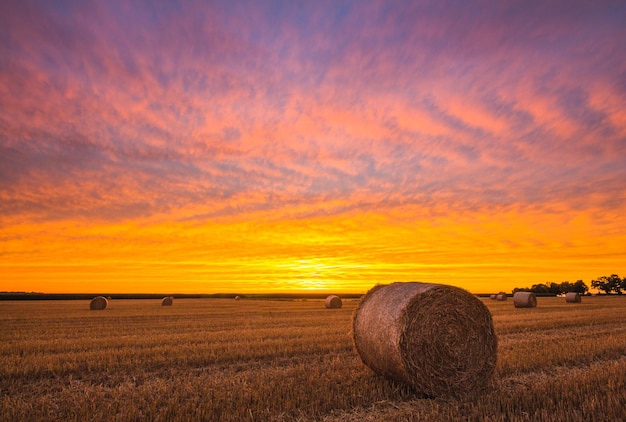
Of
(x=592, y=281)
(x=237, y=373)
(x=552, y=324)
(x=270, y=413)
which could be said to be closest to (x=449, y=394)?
(x=270, y=413)

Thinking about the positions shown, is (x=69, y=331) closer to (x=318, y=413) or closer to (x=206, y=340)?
(x=206, y=340)

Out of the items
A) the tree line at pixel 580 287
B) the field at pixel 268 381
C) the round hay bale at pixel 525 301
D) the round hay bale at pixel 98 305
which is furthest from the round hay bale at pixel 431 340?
the tree line at pixel 580 287

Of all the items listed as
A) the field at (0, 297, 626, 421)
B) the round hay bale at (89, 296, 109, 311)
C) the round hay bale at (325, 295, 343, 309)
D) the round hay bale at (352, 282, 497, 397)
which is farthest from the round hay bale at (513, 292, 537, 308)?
the round hay bale at (89, 296, 109, 311)

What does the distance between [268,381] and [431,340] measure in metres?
3.05

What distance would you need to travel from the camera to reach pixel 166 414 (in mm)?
6008

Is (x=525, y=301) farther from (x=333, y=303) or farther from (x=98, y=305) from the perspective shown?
(x=98, y=305)

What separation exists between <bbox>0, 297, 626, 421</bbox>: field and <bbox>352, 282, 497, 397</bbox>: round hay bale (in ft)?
1.06

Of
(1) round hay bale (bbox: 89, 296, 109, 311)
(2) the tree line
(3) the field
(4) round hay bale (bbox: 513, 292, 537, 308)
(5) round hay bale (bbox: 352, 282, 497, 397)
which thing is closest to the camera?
(3) the field

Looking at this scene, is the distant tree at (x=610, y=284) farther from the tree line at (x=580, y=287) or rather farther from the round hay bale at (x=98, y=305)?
the round hay bale at (x=98, y=305)

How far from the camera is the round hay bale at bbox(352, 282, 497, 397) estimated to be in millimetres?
7836

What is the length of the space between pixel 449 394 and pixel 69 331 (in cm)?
1324

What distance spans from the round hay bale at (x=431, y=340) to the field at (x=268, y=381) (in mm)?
323

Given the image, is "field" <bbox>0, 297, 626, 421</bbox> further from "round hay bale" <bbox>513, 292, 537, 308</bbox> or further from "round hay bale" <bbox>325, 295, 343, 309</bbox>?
"round hay bale" <bbox>513, 292, 537, 308</bbox>

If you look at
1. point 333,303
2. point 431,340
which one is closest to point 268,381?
point 431,340
